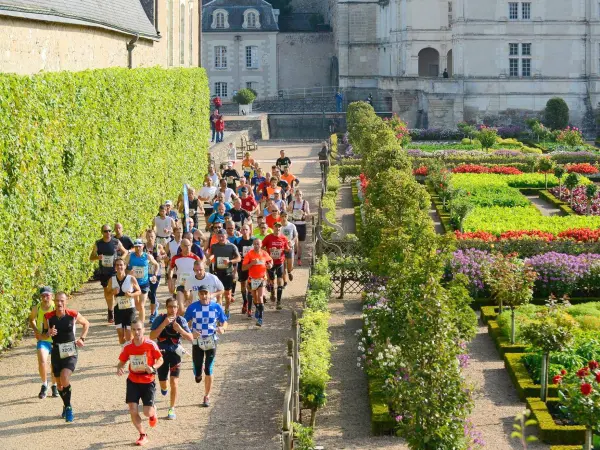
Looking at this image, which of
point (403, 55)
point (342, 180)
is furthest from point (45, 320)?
point (403, 55)

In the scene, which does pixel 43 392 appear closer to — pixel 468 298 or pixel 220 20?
pixel 468 298

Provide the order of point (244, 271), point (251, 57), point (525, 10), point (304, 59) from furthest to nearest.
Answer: point (304, 59) → point (251, 57) → point (525, 10) → point (244, 271)

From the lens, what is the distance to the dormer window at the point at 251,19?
81250mm

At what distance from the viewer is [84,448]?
13.7 metres

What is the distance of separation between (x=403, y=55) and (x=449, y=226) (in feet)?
136

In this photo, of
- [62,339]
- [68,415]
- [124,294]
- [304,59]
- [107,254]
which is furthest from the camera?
[304,59]

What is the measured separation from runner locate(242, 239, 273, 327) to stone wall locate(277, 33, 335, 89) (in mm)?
63342

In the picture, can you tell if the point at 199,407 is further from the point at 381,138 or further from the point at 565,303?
the point at 381,138

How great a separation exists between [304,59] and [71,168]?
2474 inches

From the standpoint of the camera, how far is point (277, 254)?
824 inches

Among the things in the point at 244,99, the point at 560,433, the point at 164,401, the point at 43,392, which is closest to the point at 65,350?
the point at 43,392

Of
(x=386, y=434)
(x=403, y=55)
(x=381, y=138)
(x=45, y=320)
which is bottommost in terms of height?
(x=386, y=434)

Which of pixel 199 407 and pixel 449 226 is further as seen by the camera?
pixel 449 226

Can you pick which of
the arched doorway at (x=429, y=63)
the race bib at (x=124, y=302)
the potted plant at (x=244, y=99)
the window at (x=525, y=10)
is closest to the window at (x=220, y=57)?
the potted plant at (x=244, y=99)
